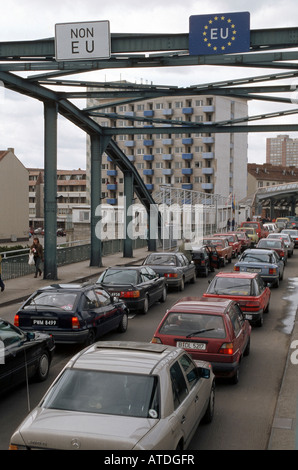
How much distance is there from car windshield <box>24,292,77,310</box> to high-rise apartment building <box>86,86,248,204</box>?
91.3m

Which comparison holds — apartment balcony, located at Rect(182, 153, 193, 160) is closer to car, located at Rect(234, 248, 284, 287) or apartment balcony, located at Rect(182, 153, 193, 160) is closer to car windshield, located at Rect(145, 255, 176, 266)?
car, located at Rect(234, 248, 284, 287)

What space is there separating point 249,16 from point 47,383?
1016 cm

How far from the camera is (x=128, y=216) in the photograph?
114 feet

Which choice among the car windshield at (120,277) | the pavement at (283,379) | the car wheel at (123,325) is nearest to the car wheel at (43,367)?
the car wheel at (123,325)

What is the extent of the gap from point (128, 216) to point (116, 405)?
2924 cm

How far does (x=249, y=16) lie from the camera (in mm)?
14289

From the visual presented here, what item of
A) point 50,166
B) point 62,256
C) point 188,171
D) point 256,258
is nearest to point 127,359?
point 256,258

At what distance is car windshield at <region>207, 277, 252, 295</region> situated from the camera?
47.4 feet

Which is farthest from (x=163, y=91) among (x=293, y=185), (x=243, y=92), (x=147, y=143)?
(x=147, y=143)

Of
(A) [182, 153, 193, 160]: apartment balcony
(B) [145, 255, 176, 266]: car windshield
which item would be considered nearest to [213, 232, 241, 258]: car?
(B) [145, 255, 176, 266]: car windshield

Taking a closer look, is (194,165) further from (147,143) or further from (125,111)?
(125,111)

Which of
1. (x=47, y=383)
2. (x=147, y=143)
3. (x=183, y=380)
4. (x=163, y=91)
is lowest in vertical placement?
(x=47, y=383)

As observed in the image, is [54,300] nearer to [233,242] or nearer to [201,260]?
[201,260]

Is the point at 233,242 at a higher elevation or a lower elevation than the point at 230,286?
higher
